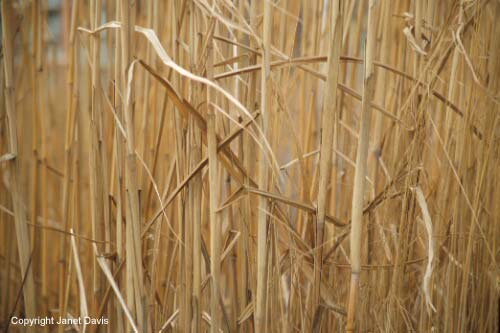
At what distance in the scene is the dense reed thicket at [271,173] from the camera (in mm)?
564

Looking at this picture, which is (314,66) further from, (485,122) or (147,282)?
(147,282)

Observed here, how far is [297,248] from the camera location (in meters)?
0.64

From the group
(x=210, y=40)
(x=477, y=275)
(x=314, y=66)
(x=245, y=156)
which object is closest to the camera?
(x=210, y=40)

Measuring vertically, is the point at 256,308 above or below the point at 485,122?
below

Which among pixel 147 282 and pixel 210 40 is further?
pixel 147 282

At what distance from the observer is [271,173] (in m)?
0.65

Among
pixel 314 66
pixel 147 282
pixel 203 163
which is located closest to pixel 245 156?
pixel 203 163

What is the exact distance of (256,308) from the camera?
1.95 ft

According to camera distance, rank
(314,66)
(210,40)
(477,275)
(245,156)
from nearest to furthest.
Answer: (210,40)
(245,156)
(477,275)
(314,66)

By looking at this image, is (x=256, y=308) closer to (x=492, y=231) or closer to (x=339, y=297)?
(x=339, y=297)

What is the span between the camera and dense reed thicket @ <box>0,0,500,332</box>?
0.56m

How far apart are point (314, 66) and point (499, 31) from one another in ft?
1.39

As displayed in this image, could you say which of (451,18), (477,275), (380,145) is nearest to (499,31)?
(451,18)

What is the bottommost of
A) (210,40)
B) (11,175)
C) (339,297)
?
(339,297)
